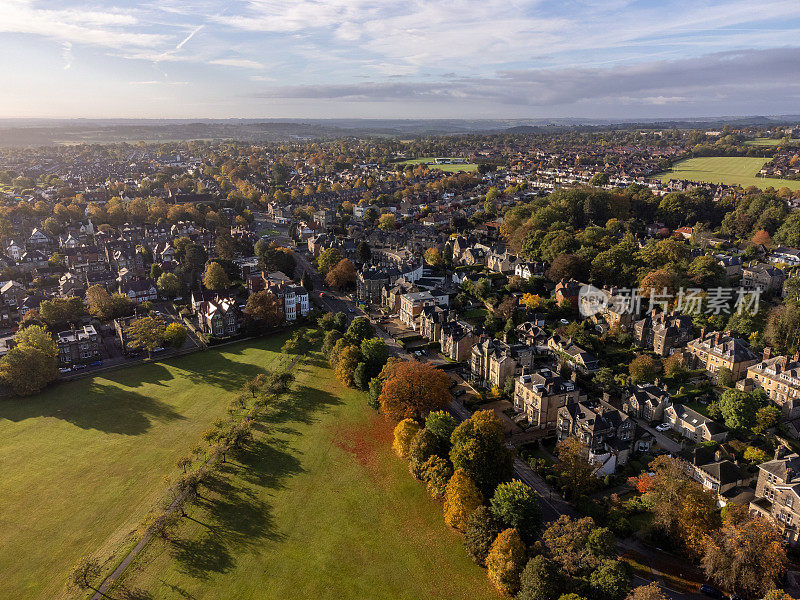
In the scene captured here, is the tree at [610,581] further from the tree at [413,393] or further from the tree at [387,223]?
the tree at [387,223]

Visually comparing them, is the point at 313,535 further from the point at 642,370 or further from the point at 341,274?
the point at 341,274

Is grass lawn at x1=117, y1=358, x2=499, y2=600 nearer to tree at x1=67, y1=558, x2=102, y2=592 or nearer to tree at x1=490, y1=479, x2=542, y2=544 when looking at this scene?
tree at x1=67, y1=558, x2=102, y2=592

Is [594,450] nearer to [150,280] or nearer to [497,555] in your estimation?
[497,555]

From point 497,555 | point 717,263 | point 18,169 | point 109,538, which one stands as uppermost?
point 18,169

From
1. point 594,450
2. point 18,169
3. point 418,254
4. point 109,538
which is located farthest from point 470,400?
point 18,169

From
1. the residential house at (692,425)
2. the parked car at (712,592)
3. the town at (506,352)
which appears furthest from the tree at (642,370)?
the parked car at (712,592)
